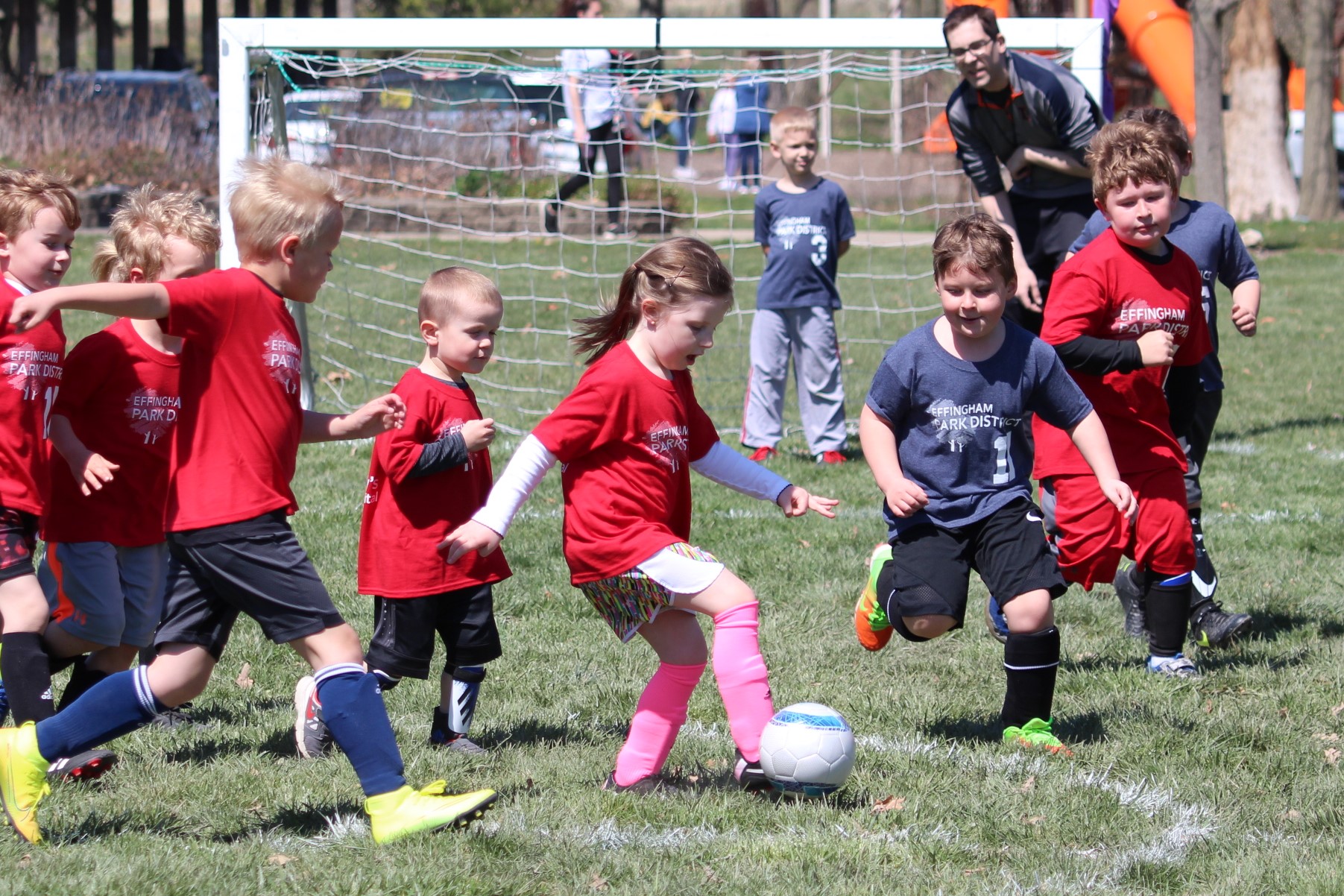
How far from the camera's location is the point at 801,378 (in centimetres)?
825

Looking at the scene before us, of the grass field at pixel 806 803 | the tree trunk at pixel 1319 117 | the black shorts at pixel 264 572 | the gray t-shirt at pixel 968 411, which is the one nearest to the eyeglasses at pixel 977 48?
the grass field at pixel 806 803

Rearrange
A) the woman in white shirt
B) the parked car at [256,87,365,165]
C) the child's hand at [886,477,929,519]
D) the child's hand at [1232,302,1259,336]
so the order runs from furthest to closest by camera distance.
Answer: the woman in white shirt
the parked car at [256,87,365,165]
the child's hand at [1232,302,1259,336]
the child's hand at [886,477,929,519]

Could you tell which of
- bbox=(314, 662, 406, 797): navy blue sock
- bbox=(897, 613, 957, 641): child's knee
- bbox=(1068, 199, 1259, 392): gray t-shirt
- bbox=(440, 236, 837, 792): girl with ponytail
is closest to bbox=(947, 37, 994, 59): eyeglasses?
bbox=(1068, 199, 1259, 392): gray t-shirt

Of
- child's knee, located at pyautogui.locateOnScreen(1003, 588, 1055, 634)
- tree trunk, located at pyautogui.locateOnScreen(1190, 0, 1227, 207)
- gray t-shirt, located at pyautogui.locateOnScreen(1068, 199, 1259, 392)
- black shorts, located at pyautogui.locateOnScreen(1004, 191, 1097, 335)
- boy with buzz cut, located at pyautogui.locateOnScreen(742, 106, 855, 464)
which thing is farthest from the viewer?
tree trunk, located at pyautogui.locateOnScreen(1190, 0, 1227, 207)

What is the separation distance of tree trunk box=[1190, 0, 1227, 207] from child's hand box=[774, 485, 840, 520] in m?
14.4

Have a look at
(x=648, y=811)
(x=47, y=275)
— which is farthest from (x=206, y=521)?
(x=648, y=811)

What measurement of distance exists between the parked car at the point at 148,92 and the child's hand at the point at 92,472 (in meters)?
17.1

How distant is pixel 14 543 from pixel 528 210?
41.8 ft

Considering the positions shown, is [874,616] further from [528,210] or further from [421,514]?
[528,210]

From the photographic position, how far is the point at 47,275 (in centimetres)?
377

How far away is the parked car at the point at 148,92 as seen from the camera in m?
19.9

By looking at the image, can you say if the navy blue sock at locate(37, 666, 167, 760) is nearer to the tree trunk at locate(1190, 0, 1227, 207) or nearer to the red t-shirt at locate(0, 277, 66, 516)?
the red t-shirt at locate(0, 277, 66, 516)

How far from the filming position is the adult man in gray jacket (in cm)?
619

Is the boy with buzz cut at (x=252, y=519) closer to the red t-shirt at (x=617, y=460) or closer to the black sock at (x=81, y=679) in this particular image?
the red t-shirt at (x=617, y=460)
